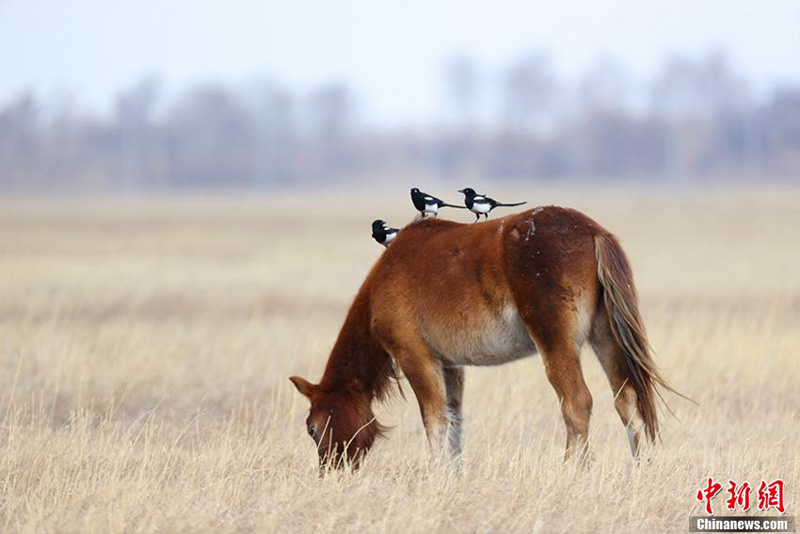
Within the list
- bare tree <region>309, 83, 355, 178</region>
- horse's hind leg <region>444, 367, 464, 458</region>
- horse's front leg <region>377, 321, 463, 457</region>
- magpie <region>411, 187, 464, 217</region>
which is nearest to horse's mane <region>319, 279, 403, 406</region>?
horse's front leg <region>377, 321, 463, 457</region>

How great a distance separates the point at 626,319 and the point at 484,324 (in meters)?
0.86

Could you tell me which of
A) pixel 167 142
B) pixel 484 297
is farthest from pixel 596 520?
pixel 167 142

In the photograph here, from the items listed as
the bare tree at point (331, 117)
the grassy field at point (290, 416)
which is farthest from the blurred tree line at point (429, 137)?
the grassy field at point (290, 416)

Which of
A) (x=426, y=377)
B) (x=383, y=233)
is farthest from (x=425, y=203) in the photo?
(x=426, y=377)

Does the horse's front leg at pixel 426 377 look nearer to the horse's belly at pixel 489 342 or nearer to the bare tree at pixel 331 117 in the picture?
the horse's belly at pixel 489 342

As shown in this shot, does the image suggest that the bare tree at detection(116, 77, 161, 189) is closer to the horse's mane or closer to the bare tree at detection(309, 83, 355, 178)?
the bare tree at detection(309, 83, 355, 178)

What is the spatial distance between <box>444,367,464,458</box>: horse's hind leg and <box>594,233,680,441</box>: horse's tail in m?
1.11

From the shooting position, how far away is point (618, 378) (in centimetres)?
725

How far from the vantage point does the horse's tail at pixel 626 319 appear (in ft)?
22.8

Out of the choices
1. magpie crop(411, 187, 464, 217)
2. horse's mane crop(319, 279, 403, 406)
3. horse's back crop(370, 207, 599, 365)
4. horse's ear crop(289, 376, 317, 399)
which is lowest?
horse's ear crop(289, 376, 317, 399)

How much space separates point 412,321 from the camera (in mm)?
7395
